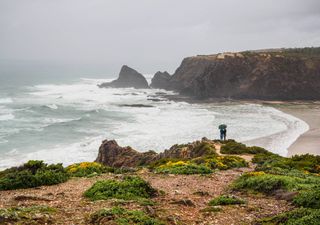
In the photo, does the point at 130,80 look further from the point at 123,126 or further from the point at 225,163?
the point at 225,163

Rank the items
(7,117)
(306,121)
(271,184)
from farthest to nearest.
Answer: (7,117)
(306,121)
(271,184)

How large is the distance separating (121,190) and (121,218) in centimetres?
398

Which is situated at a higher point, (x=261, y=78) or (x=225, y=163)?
(x=261, y=78)

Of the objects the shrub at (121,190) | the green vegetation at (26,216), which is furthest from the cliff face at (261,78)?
the green vegetation at (26,216)

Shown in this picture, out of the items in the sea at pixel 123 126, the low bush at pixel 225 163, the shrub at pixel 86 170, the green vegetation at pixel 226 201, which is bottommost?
the sea at pixel 123 126

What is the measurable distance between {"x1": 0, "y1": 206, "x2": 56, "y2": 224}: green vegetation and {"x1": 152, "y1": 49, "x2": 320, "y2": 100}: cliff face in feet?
303

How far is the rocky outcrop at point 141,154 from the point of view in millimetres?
31484

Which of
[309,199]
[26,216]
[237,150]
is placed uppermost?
[26,216]

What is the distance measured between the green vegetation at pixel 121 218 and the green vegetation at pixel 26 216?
1298 mm

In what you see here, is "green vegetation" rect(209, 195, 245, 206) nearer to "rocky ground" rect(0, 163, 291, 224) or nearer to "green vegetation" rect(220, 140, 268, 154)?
"rocky ground" rect(0, 163, 291, 224)

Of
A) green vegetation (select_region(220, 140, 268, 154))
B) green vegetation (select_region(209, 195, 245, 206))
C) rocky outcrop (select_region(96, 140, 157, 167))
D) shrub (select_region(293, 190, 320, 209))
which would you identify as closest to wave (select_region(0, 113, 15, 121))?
rocky outcrop (select_region(96, 140, 157, 167))

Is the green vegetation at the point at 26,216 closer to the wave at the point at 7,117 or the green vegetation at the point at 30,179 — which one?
the green vegetation at the point at 30,179

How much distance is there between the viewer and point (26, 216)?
32.8ft

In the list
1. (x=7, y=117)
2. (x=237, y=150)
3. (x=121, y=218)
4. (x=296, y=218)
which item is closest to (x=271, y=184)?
(x=296, y=218)
